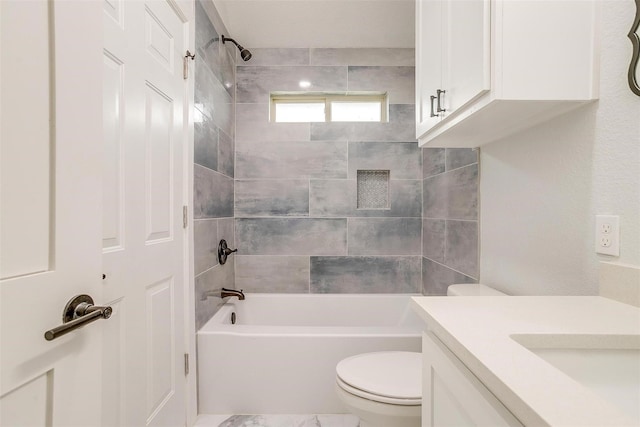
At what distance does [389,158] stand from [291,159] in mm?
829

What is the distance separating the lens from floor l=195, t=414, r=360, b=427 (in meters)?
1.72

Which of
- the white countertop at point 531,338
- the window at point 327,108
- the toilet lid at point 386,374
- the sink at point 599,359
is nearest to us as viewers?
the white countertop at point 531,338

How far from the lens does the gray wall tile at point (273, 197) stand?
2.66m

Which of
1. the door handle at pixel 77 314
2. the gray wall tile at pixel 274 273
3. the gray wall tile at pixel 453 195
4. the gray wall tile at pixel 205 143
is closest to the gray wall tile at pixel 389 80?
the gray wall tile at pixel 453 195

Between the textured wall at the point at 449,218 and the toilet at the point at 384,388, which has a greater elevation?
the textured wall at the point at 449,218

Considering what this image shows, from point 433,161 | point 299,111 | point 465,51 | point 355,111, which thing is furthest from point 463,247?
point 299,111

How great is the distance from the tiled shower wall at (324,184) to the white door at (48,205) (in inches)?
76.3

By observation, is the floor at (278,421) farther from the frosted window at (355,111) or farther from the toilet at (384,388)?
the frosted window at (355,111)

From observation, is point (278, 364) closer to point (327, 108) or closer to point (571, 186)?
point (571, 186)

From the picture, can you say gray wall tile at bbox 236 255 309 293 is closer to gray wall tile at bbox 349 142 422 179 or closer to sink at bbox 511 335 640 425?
gray wall tile at bbox 349 142 422 179

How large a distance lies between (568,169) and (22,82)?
1.41 metres

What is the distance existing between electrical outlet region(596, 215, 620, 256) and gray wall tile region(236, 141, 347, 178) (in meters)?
1.89

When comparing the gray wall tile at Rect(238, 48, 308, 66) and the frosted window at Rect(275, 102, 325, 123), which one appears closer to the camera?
the gray wall tile at Rect(238, 48, 308, 66)

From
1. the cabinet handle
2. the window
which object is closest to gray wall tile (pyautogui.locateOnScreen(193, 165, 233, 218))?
the window
